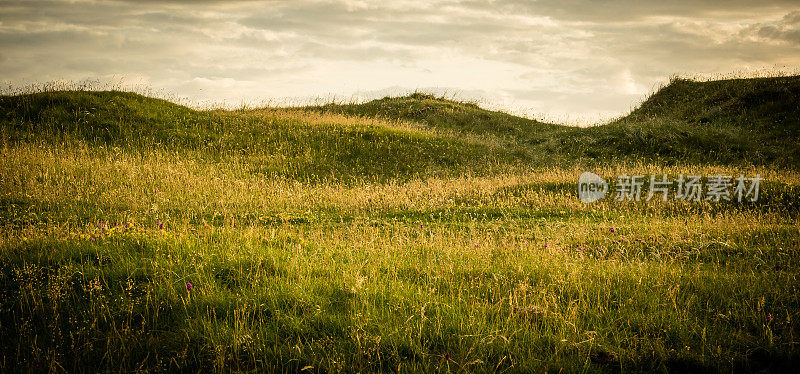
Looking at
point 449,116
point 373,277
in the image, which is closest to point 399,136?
point 449,116

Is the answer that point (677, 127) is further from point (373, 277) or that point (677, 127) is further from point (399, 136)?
point (373, 277)

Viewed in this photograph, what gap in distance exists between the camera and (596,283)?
5832 mm

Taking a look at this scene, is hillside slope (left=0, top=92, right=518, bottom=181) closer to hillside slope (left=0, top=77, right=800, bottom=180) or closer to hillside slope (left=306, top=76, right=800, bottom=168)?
hillside slope (left=0, top=77, right=800, bottom=180)

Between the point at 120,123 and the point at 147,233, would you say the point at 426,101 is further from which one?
the point at 147,233

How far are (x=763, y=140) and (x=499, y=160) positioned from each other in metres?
16.0

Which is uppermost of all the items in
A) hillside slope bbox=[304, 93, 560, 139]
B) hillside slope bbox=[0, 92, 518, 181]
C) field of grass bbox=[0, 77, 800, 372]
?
hillside slope bbox=[304, 93, 560, 139]

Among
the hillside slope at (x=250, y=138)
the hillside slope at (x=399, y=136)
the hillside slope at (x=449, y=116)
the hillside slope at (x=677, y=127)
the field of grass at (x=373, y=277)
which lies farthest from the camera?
the hillside slope at (x=449, y=116)

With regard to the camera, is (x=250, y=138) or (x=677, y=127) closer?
(x=250, y=138)

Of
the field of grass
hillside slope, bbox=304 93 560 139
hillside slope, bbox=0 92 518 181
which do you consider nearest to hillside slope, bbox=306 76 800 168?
hillside slope, bbox=304 93 560 139

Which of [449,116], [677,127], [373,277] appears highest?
[449,116]

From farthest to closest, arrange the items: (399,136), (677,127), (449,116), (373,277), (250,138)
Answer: (449,116) < (677,127) < (399,136) < (250,138) < (373,277)

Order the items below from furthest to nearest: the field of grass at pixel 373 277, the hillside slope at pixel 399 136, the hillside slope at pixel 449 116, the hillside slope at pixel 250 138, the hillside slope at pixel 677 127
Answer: the hillside slope at pixel 449 116 < the hillside slope at pixel 677 127 < the hillside slope at pixel 399 136 < the hillside slope at pixel 250 138 < the field of grass at pixel 373 277

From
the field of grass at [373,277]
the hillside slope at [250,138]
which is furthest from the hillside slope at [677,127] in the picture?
the field of grass at [373,277]

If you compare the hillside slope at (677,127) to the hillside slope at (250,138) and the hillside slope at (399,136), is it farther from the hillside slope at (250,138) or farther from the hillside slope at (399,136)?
the hillside slope at (250,138)
